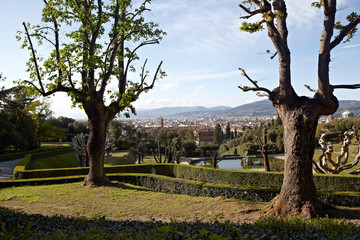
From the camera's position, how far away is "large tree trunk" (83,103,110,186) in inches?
467

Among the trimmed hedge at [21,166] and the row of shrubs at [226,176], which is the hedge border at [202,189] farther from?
the trimmed hedge at [21,166]

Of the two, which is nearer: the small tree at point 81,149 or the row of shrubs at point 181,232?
the row of shrubs at point 181,232

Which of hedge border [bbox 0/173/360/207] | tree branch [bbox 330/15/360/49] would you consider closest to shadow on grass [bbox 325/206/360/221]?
hedge border [bbox 0/173/360/207]

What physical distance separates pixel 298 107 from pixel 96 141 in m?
8.41

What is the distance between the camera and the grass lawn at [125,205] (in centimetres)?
777

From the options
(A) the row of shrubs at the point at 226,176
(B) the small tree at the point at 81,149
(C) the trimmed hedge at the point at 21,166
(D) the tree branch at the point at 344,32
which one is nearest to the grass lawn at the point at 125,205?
(A) the row of shrubs at the point at 226,176

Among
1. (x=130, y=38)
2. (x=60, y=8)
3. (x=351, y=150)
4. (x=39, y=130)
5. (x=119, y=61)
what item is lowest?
(x=351, y=150)

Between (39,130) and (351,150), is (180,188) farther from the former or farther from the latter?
(351,150)

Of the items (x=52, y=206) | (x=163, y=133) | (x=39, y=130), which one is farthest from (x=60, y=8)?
(x=163, y=133)

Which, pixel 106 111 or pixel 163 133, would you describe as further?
pixel 163 133

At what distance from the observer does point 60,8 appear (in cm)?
1147

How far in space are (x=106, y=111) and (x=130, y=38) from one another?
380cm

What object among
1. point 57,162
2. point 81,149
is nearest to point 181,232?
point 81,149

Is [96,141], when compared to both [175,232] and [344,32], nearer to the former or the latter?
[175,232]
